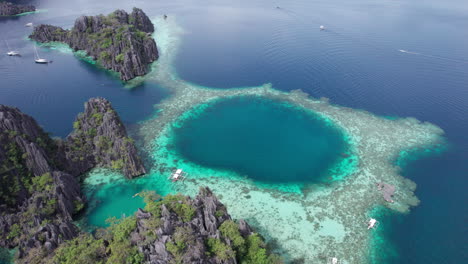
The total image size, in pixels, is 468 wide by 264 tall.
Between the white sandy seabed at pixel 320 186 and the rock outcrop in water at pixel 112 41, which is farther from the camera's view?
the rock outcrop in water at pixel 112 41

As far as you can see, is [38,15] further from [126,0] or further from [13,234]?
[13,234]

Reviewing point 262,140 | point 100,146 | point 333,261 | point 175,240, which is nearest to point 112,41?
point 100,146

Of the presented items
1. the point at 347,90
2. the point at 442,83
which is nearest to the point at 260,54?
the point at 347,90

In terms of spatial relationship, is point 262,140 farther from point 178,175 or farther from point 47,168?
point 47,168

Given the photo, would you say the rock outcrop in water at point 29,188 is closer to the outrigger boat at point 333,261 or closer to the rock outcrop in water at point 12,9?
the outrigger boat at point 333,261

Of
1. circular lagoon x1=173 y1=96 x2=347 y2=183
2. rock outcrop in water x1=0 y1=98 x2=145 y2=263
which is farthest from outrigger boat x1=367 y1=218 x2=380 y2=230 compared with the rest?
rock outcrop in water x1=0 y1=98 x2=145 y2=263

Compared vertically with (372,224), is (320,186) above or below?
below

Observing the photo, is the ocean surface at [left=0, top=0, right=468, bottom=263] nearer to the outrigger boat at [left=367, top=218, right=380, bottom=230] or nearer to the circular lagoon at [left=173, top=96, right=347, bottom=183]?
the outrigger boat at [left=367, top=218, right=380, bottom=230]

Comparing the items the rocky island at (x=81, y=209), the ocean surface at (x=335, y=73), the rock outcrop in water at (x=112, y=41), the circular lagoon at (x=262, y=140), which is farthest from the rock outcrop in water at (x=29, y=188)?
the rock outcrop in water at (x=112, y=41)

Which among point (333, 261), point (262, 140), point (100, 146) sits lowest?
point (333, 261)
